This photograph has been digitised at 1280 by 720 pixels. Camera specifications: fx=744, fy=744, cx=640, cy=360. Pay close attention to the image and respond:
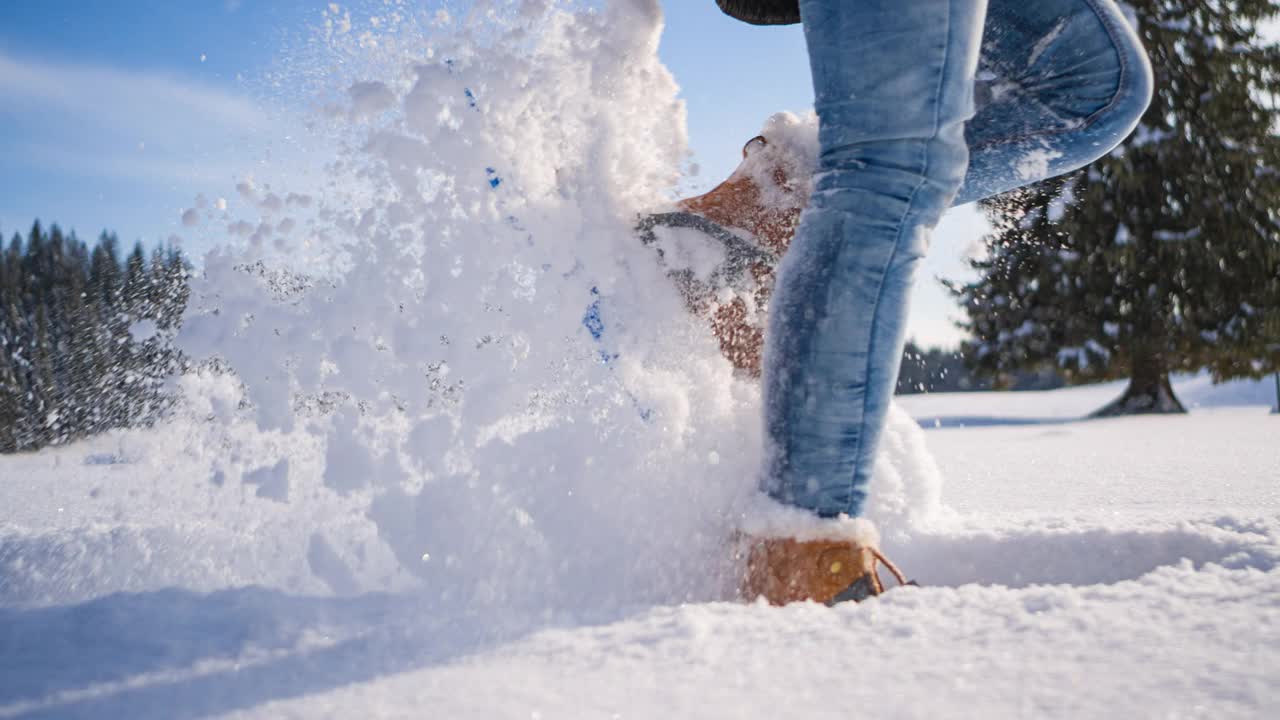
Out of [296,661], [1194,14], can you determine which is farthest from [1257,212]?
[296,661]

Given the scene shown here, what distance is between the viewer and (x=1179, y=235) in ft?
26.3

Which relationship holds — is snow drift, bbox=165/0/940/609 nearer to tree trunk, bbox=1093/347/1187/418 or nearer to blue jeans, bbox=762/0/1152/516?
blue jeans, bbox=762/0/1152/516

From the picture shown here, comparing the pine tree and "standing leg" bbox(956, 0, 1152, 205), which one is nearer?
"standing leg" bbox(956, 0, 1152, 205)

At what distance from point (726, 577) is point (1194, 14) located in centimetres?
1070

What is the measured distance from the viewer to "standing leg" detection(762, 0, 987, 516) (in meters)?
0.70

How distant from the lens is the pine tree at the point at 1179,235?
792cm

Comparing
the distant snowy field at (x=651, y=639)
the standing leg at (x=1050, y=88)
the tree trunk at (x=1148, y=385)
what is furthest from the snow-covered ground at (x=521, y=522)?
the tree trunk at (x=1148, y=385)

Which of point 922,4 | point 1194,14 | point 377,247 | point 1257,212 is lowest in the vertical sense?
point 377,247

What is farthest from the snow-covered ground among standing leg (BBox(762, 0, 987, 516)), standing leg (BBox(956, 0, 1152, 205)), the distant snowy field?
standing leg (BBox(956, 0, 1152, 205))

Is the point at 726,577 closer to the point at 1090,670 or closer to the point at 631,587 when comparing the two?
the point at 631,587

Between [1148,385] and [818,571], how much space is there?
898 cm

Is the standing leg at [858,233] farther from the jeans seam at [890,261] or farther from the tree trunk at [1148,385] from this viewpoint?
the tree trunk at [1148,385]

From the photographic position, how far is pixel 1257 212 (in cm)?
803

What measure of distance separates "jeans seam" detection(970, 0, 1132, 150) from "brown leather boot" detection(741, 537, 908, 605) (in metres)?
0.61
